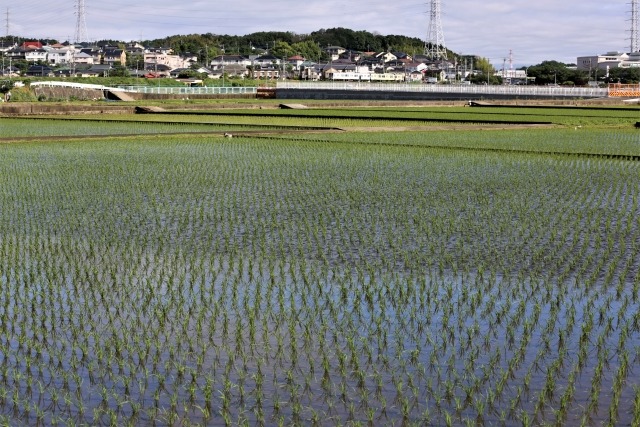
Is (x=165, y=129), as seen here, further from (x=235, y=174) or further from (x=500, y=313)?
(x=500, y=313)

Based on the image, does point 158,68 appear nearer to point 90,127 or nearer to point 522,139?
point 90,127

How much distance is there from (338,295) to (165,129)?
1901 cm

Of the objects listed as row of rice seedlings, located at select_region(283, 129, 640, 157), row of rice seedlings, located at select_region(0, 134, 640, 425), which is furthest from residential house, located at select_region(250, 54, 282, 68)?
row of rice seedlings, located at select_region(0, 134, 640, 425)

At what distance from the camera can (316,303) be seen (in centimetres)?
662

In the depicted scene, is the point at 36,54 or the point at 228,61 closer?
the point at 228,61

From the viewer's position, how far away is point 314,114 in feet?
114

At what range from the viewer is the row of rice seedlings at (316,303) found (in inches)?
188

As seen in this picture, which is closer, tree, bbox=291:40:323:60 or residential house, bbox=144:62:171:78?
residential house, bbox=144:62:171:78

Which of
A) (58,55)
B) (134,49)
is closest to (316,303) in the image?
(58,55)

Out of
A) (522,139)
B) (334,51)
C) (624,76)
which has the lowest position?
(522,139)

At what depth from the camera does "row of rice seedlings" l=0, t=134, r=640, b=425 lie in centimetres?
479

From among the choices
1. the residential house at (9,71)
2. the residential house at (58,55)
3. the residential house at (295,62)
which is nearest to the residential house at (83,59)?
the residential house at (58,55)

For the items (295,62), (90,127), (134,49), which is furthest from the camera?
(134,49)

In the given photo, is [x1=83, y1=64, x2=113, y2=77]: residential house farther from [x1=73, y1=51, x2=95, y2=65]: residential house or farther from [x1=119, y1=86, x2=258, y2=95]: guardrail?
[x1=119, y1=86, x2=258, y2=95]: guardrail
